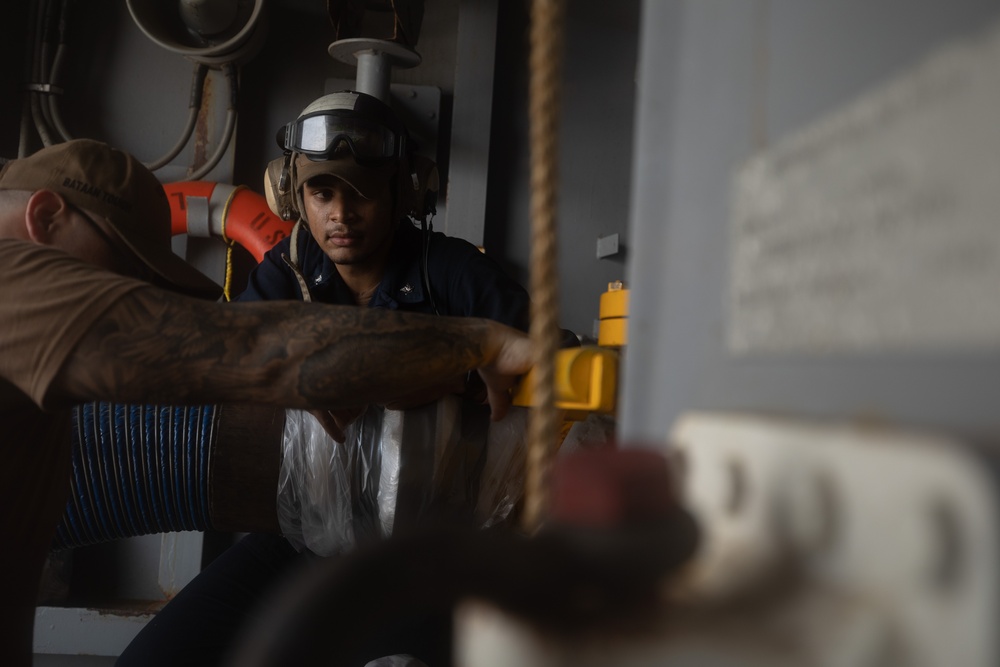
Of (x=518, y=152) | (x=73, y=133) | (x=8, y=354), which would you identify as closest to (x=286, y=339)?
(x=8, y=354)

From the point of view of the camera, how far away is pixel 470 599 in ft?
0.74

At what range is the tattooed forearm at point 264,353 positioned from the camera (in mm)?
947

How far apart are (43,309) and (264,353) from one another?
283 millimetres

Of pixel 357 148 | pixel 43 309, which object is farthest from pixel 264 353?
pixel 357 148

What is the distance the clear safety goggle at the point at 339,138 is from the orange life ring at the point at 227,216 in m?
0.55

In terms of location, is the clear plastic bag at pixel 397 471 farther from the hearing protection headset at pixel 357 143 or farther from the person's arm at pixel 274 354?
the hearing protection headset at pixel 357 143

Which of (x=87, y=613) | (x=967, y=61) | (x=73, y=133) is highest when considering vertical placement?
(x=73, y=133)

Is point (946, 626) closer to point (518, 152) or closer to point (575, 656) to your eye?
point (575, 656)

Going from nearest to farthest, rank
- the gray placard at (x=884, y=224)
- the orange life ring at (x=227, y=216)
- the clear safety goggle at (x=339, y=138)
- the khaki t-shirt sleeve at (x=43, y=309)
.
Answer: the gray placard at (x=884, y=224)
the khaki t-shirt sleeve at (x=43, y=309)
the clear safety goggle at (x=339, y=138)
the orange life ring at (x=227, y=216)

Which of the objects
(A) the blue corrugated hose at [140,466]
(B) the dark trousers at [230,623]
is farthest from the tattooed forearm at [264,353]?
(B) the dark trousers at [230,623]

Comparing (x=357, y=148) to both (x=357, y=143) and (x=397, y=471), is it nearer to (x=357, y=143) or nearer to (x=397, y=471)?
(x=357, y=143)

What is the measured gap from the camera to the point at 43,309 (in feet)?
3.09

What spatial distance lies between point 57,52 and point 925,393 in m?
2.83

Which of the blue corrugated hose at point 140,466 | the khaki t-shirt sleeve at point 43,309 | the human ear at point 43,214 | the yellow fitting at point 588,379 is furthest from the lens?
the blue corrugated hose at point 140,466
